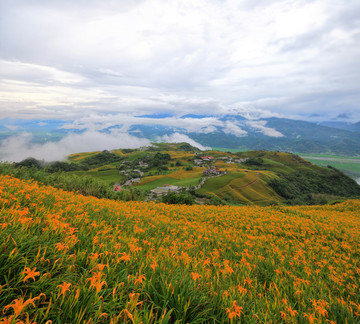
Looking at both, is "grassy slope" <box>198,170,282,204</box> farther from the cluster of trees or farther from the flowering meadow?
the flowering meadow

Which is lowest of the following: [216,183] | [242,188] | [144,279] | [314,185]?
[314,185]

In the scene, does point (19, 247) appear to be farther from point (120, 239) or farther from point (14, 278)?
point (120, 239)

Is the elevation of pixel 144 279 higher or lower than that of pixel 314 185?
higher

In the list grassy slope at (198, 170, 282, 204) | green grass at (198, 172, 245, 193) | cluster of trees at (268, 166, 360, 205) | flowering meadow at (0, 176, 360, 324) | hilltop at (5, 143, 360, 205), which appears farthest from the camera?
cluster of trees at (268, 166, 360, 205)

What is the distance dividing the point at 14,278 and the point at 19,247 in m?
0.51

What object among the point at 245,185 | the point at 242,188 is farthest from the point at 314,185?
the point at 242,188

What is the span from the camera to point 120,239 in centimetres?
379

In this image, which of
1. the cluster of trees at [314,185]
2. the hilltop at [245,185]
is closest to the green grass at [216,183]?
the hilltop at [245,185]

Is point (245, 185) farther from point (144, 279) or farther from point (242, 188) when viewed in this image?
point (144, 279)

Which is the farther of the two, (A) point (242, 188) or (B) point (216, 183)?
(B) point (216, 183)

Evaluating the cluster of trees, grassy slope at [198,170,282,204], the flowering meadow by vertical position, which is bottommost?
the cluster of trees

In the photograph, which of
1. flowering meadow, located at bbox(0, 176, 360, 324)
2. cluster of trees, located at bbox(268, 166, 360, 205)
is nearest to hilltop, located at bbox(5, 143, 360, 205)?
cluster of trees, located at bbox(268, 166, 360, 205)

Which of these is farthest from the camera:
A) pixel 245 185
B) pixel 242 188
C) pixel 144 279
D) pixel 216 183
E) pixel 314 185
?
pixel 314 185

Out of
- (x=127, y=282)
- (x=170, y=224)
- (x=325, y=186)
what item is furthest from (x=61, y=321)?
(x=325, y=186)
